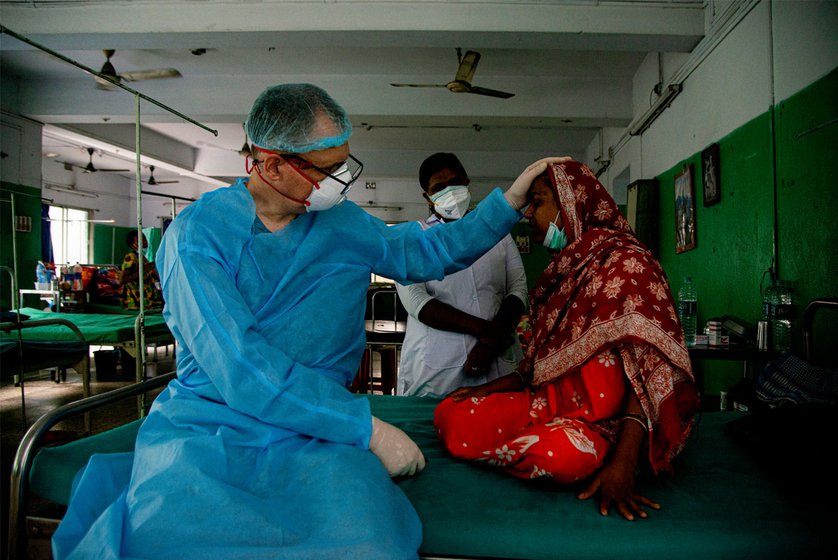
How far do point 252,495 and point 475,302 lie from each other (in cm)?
164

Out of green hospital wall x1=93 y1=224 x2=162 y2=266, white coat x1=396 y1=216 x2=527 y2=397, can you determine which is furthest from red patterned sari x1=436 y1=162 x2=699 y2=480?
green hospital wall x1=93 y1=224 x2=162 y2=266

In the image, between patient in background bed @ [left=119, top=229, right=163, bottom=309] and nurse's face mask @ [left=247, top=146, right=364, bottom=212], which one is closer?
nurse's face mask @ [left=247, top=146, right=364, bottom=212]

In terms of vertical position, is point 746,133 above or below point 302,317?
above

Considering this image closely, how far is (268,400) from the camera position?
4.00 ft

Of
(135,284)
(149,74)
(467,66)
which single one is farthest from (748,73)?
(135,284)

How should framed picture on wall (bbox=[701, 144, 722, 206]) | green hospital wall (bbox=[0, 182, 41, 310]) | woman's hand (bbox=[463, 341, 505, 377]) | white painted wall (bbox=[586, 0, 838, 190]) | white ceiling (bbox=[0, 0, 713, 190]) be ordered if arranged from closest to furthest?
woman's hand (bbox=[463, 341, 505, 377]) → white painted wall (bbox=[586, 0, 838, 190]) → framed picture on wall (bbox=[701, 144, 722, 206]) → white ceiling (bbox=[0, 0, 713, 190]) → green hospital wall (bbox=[0, 182, 41, 310])

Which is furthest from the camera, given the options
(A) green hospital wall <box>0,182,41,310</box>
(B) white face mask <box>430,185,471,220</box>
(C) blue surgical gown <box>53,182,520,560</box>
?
(A) green hospital wall <box>0,182,41,310</box>

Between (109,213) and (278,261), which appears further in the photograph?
(109,213)

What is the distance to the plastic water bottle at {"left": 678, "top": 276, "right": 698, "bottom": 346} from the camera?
12.3 feet

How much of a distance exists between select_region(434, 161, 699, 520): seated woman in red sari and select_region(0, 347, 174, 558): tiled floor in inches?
111

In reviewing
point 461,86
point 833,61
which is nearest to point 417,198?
point 461,86

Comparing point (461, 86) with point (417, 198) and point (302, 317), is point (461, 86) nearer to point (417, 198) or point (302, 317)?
point (302, 317)

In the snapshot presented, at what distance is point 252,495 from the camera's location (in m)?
1.15

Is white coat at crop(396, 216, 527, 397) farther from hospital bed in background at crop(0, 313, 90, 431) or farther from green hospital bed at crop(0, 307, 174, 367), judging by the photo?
green hospital bed at crop(0, 307, 174, 367)
